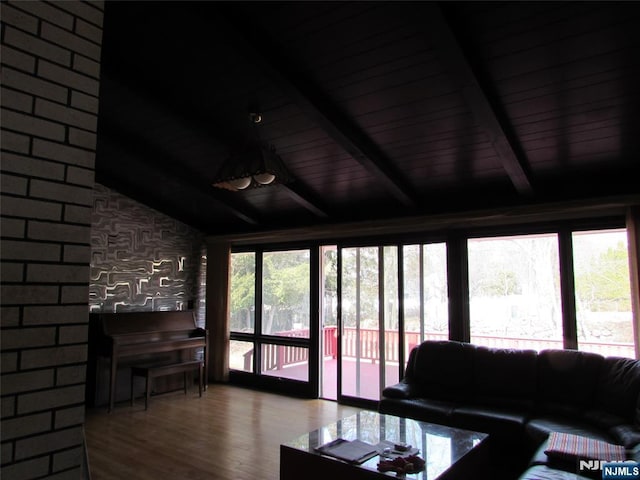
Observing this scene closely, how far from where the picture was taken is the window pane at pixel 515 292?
4109mm

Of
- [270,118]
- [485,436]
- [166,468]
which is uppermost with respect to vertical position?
[270,118]

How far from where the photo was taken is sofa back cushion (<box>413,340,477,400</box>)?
12.9 ft

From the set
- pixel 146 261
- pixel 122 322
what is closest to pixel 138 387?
pixel 122 322

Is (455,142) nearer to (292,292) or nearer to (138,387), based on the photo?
(292,292)

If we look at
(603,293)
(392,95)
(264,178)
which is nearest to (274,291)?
(264,178)

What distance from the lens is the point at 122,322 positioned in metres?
5.32

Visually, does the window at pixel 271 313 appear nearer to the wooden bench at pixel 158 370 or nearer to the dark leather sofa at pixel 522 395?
the wooden bench at pixel 158 370

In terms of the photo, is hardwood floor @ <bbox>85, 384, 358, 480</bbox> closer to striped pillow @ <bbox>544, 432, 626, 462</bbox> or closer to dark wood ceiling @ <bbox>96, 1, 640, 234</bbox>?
striped pillow @ <bbox>544, 432, 626, 462</bbox>

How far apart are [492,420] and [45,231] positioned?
3.27 meters

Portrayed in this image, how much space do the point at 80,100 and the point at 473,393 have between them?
12.5ft

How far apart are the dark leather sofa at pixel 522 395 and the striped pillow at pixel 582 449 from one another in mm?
53

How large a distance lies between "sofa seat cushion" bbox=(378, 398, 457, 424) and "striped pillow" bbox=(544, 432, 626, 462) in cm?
93

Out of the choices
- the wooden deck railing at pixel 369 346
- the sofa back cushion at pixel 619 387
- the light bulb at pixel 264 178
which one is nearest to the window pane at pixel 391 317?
the wooden deck railing at pixel 369 346

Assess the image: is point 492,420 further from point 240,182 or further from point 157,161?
point 157,161
